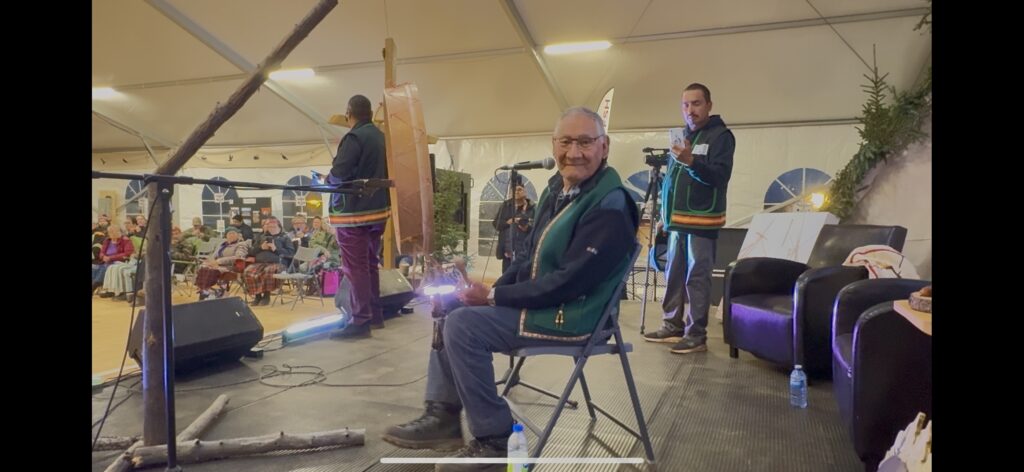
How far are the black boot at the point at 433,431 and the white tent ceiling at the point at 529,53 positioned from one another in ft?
15.9

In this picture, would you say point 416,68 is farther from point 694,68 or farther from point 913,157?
point 913,157

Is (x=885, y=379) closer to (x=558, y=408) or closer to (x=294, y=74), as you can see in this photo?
(x=558, y=408)

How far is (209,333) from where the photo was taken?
308cm

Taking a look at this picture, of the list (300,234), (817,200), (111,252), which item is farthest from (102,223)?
(817,200)

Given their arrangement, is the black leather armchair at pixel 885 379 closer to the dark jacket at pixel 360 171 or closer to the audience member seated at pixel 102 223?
the dark jacket at pixel 360 171

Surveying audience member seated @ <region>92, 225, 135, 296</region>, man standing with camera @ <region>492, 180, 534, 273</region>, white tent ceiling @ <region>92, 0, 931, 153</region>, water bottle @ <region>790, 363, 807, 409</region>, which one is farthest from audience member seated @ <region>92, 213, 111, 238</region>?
water bottle @ <region>790, 363, 807, 409</region>

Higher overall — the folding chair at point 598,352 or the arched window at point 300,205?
the arched window at point 300,205

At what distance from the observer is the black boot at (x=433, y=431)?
2.05m

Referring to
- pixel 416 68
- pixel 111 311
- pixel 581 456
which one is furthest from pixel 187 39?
pixel 581 456

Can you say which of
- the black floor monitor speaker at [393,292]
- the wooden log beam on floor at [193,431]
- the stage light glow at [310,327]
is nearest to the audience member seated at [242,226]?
the black floor monitor speaker at [393,292]

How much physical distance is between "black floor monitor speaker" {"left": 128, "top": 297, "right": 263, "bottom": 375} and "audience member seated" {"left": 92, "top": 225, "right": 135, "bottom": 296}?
17.0 ft

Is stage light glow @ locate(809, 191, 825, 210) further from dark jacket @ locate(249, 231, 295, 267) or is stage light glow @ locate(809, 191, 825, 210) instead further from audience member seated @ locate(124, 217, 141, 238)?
audience member seated @ locate(124, 217, 141, 238)

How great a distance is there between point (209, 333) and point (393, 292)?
183cm

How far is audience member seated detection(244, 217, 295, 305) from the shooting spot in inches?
250
